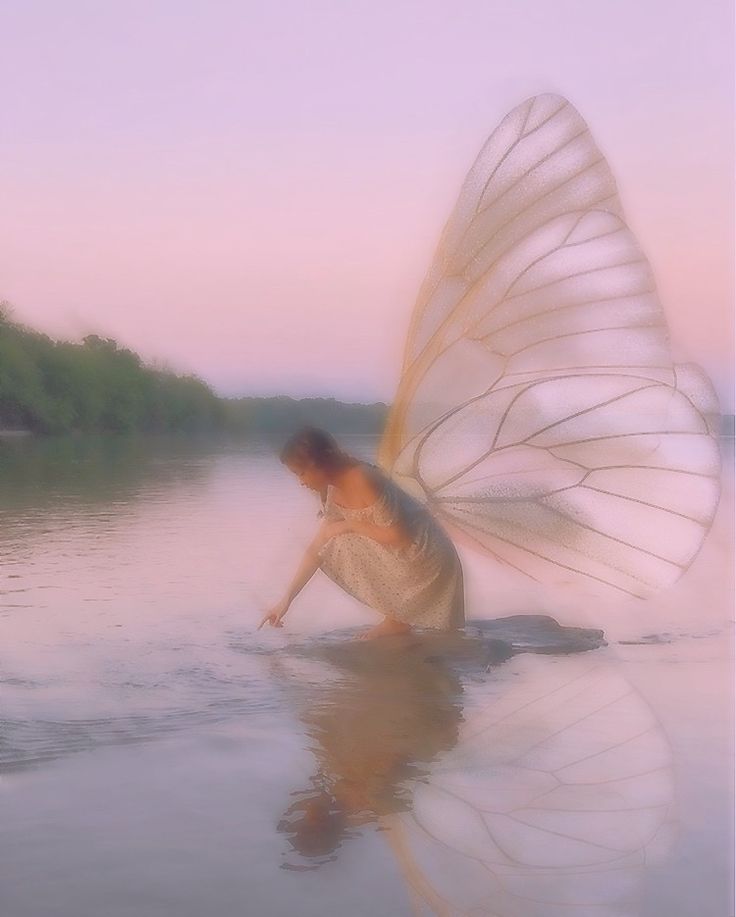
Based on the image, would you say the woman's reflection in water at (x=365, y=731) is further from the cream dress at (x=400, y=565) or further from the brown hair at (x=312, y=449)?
the brown hair at (x=312, y=449)

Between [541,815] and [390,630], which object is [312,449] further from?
[541,815]

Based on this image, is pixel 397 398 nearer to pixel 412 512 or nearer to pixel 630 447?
pixel 412 512

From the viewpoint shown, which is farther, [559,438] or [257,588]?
[257,588]

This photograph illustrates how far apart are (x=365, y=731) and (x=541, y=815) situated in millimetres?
938

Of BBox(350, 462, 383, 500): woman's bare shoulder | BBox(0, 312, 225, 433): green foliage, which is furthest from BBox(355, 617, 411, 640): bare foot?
BBox(0, 312, 225, 433): green foliage

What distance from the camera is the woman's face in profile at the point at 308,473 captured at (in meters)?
5.23

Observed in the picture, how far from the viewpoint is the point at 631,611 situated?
7230 millimetres

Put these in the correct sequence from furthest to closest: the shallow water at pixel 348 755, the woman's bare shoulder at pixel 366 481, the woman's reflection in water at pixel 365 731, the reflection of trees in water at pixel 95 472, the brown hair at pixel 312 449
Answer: the reflection of trees in water at pixel 95 472
the woman's bare shoulder at pixel 366 481
the brown hair at pixel 312 449
the woman's reflection in water at pixel 365 731
the shallow water at pixel 348 755

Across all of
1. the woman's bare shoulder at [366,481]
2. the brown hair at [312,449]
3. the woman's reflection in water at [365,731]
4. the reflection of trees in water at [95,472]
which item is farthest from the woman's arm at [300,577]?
the reflection of trees in water at [95,472]

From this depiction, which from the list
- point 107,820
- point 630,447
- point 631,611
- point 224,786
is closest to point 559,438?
point 630,447

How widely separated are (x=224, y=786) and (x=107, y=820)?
0.44 metres

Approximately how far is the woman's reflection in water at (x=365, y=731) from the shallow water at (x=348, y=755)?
13 millimetres

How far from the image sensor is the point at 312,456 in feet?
17.2

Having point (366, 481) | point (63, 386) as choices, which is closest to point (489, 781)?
point (366, 481)
